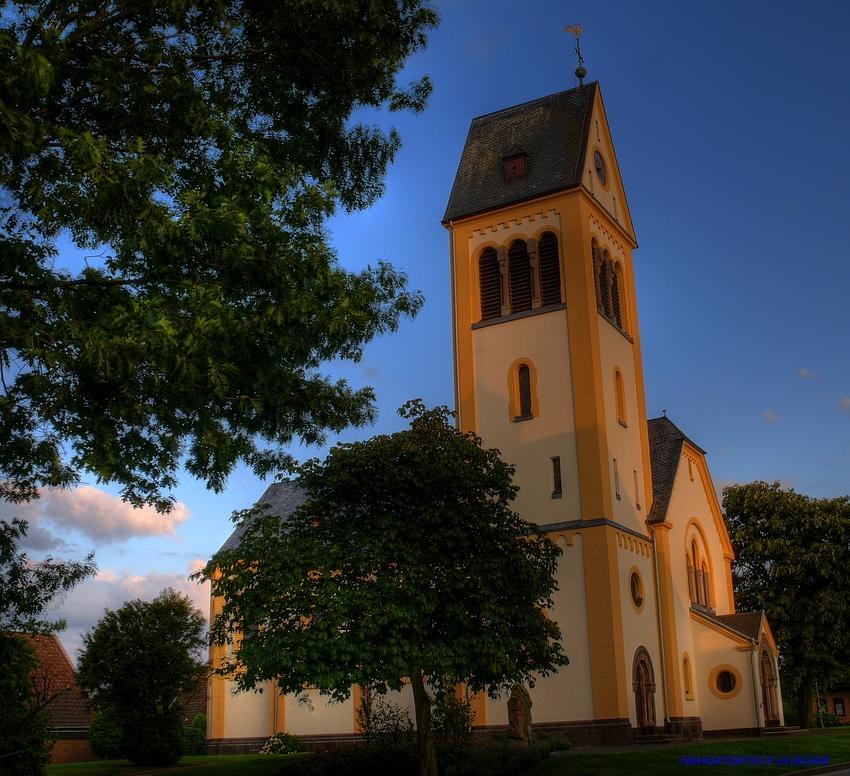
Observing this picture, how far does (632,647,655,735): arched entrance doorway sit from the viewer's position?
30.0m

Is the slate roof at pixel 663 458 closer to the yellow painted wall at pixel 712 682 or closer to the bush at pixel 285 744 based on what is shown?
the yellow painted wall at pixel 712 682

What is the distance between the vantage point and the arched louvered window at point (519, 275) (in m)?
34.4

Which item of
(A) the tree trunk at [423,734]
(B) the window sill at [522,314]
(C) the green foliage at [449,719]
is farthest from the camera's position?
(B) the window sill at [522,314]

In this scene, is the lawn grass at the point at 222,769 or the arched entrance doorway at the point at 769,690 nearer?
the lawn grass at the point at 222,769

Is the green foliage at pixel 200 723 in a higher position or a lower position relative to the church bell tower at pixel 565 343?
lower

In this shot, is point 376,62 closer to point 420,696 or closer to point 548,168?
point 420,696

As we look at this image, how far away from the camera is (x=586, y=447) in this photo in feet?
102

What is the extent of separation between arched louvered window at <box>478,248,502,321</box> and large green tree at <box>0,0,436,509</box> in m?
20.0

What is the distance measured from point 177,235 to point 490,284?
80.1 feet

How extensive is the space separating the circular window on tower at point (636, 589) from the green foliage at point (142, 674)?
15404 mm

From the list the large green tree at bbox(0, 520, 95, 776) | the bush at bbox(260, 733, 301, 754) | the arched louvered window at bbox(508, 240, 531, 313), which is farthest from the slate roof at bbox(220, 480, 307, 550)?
the large green tree at bbox(0, 520, 95, 776)

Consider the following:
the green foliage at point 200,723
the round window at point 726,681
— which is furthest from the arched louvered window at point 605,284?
the green foliage at point 200,723

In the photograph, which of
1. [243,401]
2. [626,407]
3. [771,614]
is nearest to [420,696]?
[243,401]

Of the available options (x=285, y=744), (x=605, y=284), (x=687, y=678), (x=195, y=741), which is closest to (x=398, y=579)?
(x=687, y=678)
